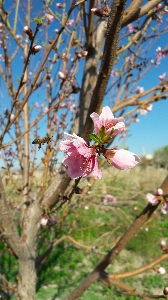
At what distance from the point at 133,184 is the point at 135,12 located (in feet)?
27.5

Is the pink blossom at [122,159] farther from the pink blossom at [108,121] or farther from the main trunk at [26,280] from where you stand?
the main trunk at [26,280]

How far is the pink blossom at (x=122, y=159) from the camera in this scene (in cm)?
65

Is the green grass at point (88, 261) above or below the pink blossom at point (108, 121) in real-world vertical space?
below

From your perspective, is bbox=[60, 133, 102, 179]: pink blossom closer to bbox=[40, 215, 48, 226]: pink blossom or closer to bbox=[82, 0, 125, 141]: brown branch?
bbox=[82, 0, 125, 141]: brown branch

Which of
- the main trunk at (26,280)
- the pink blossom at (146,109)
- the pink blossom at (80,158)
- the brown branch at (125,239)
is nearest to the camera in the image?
the pink blossom at (80,158)

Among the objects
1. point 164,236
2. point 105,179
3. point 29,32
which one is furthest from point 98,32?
point 105,179

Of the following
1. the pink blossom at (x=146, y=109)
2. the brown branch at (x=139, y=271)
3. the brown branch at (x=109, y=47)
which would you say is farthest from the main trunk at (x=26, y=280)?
the pink blossom at (x=146, y=109)

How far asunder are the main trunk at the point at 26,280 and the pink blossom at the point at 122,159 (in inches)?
48.8

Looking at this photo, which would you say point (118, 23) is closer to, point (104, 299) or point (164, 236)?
point (104, 299)

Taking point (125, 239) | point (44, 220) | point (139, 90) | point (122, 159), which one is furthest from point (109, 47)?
point (139, 90)

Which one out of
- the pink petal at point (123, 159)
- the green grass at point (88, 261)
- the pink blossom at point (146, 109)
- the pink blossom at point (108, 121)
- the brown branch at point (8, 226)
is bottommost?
the green grass at point (88, 261)

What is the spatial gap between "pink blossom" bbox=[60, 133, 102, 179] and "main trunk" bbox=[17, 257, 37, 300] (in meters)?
1.18

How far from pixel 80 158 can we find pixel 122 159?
0.37 ft

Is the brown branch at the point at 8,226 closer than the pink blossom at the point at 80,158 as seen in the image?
No
